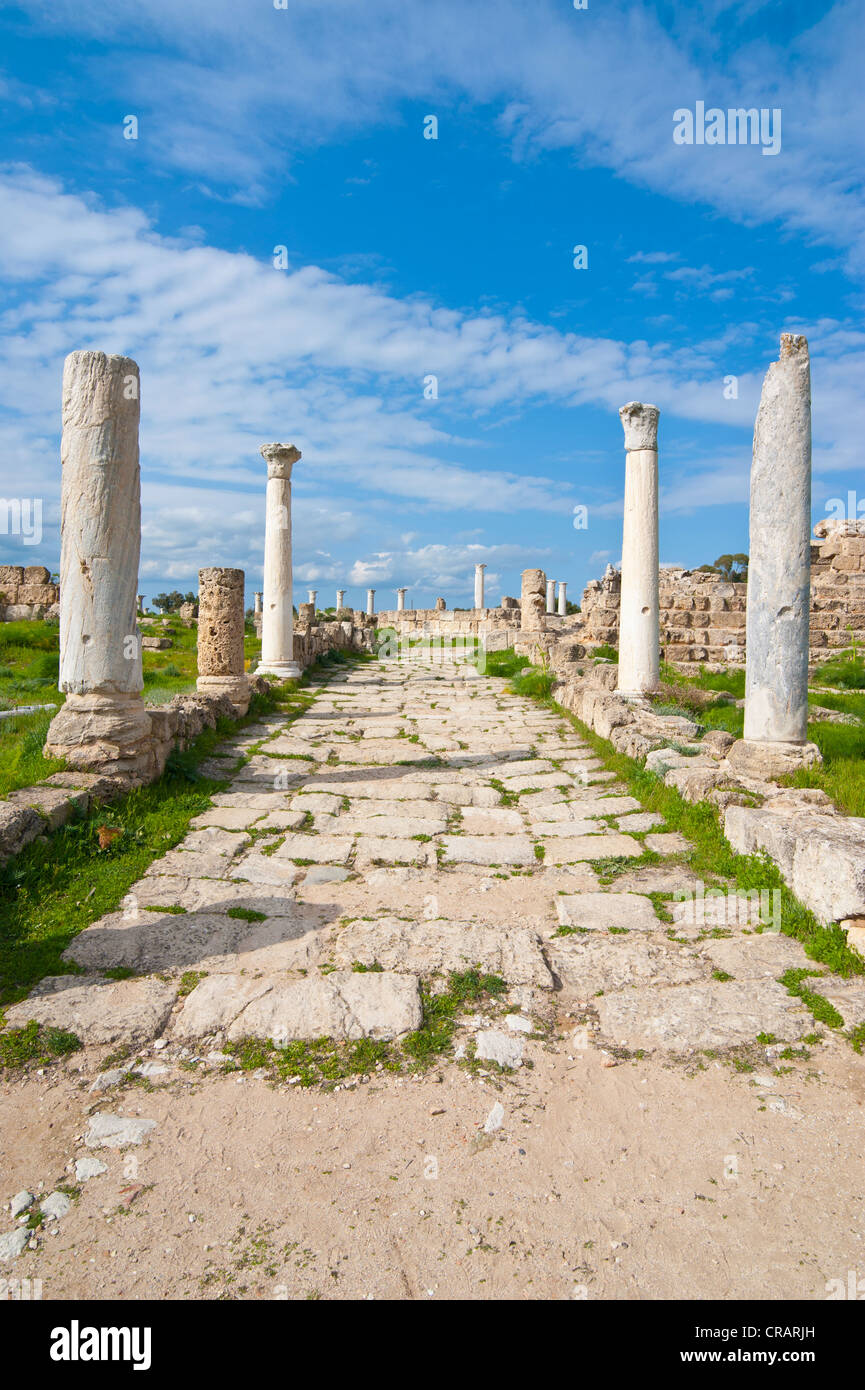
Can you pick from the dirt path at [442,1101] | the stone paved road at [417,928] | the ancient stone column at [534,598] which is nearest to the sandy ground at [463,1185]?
the dirt path at [442,1101]

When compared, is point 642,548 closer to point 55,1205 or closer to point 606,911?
point 606,911

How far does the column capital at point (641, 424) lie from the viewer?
35.9 ft

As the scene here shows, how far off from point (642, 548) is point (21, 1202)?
10258mm

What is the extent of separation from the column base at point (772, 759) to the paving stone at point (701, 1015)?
3148 millimetres

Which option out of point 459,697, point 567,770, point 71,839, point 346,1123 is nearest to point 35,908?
point 71,839

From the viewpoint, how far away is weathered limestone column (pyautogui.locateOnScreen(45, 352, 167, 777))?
6.41m

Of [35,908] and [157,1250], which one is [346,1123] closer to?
[157,1250]

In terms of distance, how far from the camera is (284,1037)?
3348 mm

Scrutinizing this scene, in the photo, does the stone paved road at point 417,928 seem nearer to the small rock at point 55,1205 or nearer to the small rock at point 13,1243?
the small rock at point 55,1205

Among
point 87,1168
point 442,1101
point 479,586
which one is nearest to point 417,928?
point 442,1101

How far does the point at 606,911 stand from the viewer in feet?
15.2

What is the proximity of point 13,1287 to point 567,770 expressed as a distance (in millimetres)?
6714
